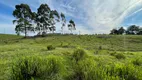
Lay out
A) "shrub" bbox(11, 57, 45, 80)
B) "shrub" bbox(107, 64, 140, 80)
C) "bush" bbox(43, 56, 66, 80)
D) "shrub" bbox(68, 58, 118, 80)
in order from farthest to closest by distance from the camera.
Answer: "bush" bbox(43, 56, 66, 80)
"shrub" bbox(11, 57, 45, 80)
"shrub" bbox(107, 64, 140, 80)
"shrub" bbox(68, 58, 118, 80)

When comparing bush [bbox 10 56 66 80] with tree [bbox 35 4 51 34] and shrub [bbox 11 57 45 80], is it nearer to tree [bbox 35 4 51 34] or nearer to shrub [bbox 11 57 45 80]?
shrub [bbox 11 57 45 80]

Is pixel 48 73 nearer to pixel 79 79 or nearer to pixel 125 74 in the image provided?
pixel 79 79

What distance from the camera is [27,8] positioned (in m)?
53.7

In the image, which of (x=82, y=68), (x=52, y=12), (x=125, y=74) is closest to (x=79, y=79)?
(x=82, y=68)

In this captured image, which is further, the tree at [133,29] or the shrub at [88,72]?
the tree at [133,29]

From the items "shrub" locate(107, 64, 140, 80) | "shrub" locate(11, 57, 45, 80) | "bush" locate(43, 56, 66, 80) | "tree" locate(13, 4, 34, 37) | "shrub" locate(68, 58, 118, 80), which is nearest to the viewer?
"shrub" locate(68, 58, 118, 80)

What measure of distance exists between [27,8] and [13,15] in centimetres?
525

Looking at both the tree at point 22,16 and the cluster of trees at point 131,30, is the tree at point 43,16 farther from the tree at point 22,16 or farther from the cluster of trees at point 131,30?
the cluster of trees at point 131,30

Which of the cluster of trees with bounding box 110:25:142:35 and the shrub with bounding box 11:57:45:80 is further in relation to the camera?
the cluster of trees with bounding box 110:25:142:35

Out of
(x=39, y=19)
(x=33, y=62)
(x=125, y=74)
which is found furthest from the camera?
(x=39, y=19)

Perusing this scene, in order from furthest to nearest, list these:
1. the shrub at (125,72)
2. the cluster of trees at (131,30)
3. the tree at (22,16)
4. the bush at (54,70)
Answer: the cluster of trees at (131,30) → the tree at (22,16) → the bush at (54,70) → the shrub at (125,72)

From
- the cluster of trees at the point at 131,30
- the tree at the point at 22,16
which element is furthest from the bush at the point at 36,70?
the cluster of trees at the point at 131,30

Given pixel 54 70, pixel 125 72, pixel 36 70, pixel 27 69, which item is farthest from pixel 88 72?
pixel 27 69

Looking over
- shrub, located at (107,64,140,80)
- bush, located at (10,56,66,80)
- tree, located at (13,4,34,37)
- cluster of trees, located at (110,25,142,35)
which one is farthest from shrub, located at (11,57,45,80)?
cluster of trees, located at (110,25,142,35)
